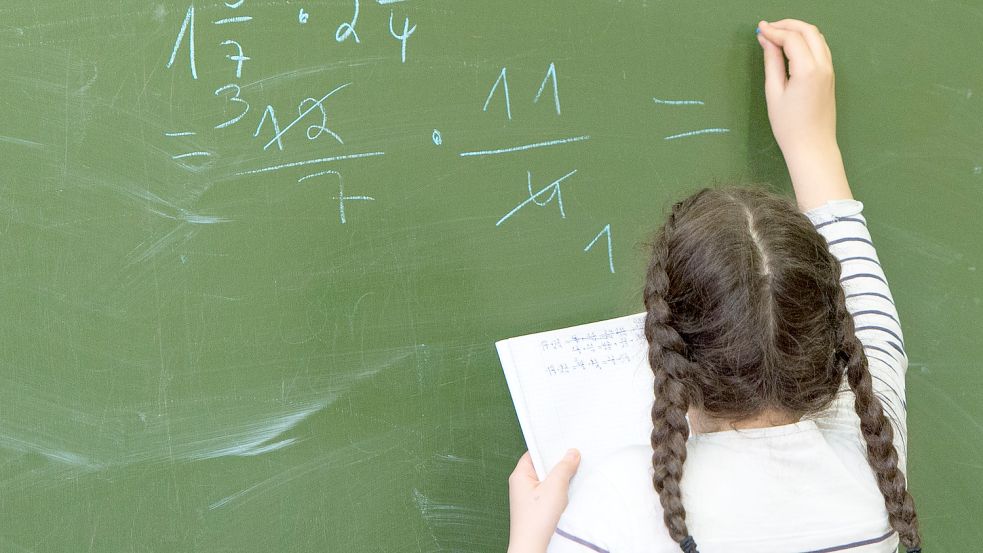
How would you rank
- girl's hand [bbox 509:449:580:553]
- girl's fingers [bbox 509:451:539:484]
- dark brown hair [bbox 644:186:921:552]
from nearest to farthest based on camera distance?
dark brown hair [bbox 644:186:921:552] → girl's hand [bbox 509:449:580:553] → girl's fingers [bbox 509:451:539:484]

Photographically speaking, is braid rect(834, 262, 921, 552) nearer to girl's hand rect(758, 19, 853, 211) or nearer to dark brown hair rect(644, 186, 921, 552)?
dark brown hair rect(644, 186, 921, 552)

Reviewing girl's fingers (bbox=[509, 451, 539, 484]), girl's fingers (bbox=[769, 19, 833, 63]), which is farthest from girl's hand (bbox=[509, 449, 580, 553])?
girl's fingers (bbox=[769, 19, 833, 63])

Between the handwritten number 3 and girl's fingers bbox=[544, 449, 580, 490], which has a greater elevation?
the handwritten number 3

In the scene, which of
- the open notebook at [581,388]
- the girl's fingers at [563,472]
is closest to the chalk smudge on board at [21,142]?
the open notebook at [581,388]

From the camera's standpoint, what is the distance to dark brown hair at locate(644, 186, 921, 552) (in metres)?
0.69

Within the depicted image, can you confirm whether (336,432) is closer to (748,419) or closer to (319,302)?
(319,302)

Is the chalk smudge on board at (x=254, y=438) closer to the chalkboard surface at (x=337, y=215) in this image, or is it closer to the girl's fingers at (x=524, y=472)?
the chalkboard surface at (x=337, y=215)

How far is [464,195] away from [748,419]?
17.0 inches

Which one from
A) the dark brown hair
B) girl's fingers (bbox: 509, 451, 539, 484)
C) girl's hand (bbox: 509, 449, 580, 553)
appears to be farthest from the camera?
girl's fingers (bbox: 509, 451, 539, 484)

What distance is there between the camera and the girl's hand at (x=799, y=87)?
3.24 ft

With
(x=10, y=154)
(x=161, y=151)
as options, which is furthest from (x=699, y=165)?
(x=10, y=154)

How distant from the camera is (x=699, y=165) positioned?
1.03 m

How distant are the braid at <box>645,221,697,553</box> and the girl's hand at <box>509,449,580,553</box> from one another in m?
0.15

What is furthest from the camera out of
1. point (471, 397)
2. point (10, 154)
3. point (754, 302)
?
point (471, 397)
